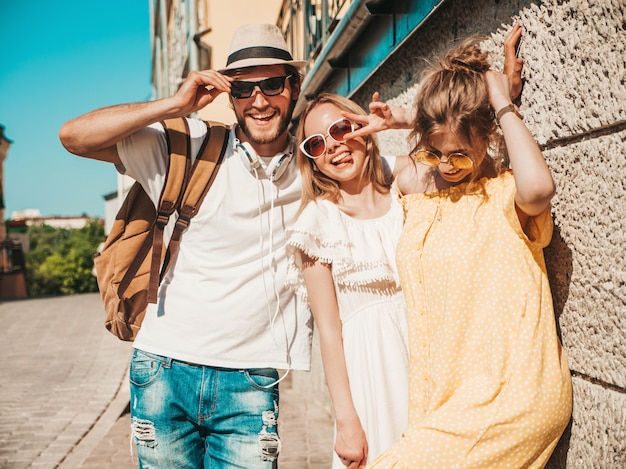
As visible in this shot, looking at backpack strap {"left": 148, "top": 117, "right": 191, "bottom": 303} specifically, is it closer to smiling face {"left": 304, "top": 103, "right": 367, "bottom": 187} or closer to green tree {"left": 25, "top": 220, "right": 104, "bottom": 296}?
smiling face {"left": 304, "top": 103, "right": 367, "bottom": 187}

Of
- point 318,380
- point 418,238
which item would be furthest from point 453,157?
point 318,380

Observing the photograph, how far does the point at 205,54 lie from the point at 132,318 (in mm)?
9272

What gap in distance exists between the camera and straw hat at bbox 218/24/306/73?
2.74m

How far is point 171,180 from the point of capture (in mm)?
2635

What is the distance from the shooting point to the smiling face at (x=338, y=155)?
2.53 m

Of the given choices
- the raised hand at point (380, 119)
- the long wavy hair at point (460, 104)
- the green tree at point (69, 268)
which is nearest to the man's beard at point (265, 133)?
the raised hand at point (380, 119)

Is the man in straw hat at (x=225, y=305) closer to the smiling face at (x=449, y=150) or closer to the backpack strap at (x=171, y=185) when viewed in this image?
the backpack strap at (x=171, y=185)

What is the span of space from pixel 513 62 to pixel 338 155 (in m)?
0.72

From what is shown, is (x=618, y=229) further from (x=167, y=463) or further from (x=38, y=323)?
Result: (x=38, y=323)

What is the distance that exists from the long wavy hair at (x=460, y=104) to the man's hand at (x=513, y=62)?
221mm

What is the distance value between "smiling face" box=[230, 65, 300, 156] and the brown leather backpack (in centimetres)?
14

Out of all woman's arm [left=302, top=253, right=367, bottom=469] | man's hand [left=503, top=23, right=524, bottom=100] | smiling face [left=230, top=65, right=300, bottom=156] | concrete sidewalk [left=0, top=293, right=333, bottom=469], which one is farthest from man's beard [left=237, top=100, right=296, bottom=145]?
concrete sidewalk [left=0, top=293, right=333, bottom=469]

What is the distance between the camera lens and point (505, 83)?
210cm

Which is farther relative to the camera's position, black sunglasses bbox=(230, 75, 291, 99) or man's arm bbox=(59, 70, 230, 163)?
black sunglasses bbox=(230, 75, 291, 99)
